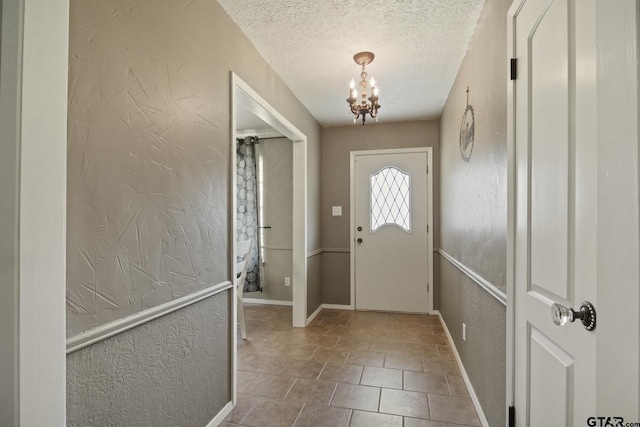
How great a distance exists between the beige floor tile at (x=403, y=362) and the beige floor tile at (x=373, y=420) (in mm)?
669

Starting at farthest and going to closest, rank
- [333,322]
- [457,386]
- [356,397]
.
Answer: [333,322]
[457,386]
[356,397]

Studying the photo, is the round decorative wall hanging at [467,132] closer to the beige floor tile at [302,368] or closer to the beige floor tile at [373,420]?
the beige floor tile at [373,420]

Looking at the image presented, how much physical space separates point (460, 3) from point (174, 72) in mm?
1706

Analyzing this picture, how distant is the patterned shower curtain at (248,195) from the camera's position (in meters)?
4.62

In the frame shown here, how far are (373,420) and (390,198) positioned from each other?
2.83m

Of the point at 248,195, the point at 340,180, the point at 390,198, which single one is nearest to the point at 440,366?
the point at 390,198

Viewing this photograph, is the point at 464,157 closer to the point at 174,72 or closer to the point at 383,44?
the point at 383,44

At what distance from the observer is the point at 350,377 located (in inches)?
95.1

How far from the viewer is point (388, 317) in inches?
156

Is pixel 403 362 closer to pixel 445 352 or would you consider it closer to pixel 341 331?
pixel 445 352

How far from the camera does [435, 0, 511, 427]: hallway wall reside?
156cm

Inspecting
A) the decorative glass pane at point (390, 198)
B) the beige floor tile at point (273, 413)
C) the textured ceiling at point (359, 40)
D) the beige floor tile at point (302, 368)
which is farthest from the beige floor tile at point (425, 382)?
the textured ceiling at point (359, 40)

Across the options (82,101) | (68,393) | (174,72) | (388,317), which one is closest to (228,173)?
(174,72)

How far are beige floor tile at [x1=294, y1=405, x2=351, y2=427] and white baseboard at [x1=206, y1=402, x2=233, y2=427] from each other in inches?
17.3
